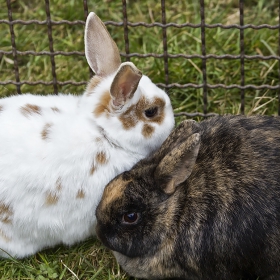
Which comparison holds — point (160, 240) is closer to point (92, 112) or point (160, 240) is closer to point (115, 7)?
point (92, 112)

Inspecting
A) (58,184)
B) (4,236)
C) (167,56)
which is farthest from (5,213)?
(167,56)

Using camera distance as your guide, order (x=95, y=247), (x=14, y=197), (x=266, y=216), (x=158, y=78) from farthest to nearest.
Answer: (x=158, y=78) < (x=95, y=247) < (x=14, y=197) < (x=266, y=216)

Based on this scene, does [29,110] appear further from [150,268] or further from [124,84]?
[150,268]

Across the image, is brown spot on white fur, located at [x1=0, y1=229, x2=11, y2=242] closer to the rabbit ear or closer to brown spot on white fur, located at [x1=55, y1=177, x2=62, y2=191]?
brown spot on white fur, located at [x1=55, y1=177, x2=62, y2=191]

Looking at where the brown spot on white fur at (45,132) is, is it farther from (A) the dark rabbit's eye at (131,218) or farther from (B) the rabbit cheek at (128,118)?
(A) the dark rabbit's eye at (131,218)

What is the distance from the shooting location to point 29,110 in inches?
162

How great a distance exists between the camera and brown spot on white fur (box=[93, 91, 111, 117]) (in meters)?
4.02

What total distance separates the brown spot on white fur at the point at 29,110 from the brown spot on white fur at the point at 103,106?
0.30 meters

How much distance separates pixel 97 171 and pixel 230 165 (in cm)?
66

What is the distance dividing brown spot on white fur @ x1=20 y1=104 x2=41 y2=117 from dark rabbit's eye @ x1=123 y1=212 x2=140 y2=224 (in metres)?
Answer: 0.74

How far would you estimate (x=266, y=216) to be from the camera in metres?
3.70

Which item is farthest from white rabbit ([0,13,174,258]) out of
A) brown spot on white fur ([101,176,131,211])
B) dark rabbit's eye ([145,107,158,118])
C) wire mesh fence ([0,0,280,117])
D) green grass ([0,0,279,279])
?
green grass ([0,0,279,279])

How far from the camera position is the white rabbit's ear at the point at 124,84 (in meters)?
3.82

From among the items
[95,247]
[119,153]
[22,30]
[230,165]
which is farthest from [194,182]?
[22,30]
